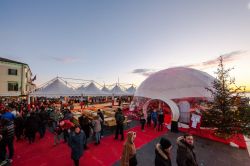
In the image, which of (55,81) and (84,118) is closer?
(84,118)

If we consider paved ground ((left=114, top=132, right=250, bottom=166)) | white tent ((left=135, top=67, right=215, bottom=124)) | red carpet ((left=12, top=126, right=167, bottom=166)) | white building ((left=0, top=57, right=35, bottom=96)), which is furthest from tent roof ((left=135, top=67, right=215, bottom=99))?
white building ((left=0, top=57, right=35, bottom=96))

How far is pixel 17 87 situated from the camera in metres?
29.3

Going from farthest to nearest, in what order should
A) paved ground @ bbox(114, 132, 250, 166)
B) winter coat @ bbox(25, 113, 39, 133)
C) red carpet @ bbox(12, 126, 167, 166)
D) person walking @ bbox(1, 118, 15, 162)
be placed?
winter coat @ bbox(25, 113, 39, 133), paved ground @ bbox(114, 132, 250, 166), red carpet @ bbox(12, 126, 167, 166), person walking @ bbox(1, 118, 15, 162)

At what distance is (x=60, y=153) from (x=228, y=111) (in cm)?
1023

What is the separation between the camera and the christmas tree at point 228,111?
32.2 ft

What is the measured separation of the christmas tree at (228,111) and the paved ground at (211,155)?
1.35 m

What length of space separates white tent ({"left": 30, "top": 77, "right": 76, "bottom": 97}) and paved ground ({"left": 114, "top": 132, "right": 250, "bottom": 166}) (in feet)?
41.1

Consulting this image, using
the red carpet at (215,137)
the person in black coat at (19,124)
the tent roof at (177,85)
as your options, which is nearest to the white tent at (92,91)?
the tent roof at (177,85)

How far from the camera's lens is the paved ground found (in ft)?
22.4

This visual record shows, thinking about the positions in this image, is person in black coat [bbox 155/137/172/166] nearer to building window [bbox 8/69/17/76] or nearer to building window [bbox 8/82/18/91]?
building window [bbox 8/82/18/91]

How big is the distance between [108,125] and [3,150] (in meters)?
6.37

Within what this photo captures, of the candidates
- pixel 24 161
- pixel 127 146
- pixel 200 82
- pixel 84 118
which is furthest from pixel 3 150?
pixel 200 82

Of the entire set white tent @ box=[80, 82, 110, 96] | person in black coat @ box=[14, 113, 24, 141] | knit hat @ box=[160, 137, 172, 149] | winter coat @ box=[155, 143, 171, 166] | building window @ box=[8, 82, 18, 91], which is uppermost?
building window @ box=[8, 82, 18, 91]

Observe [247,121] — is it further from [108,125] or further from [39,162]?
[39,162]
